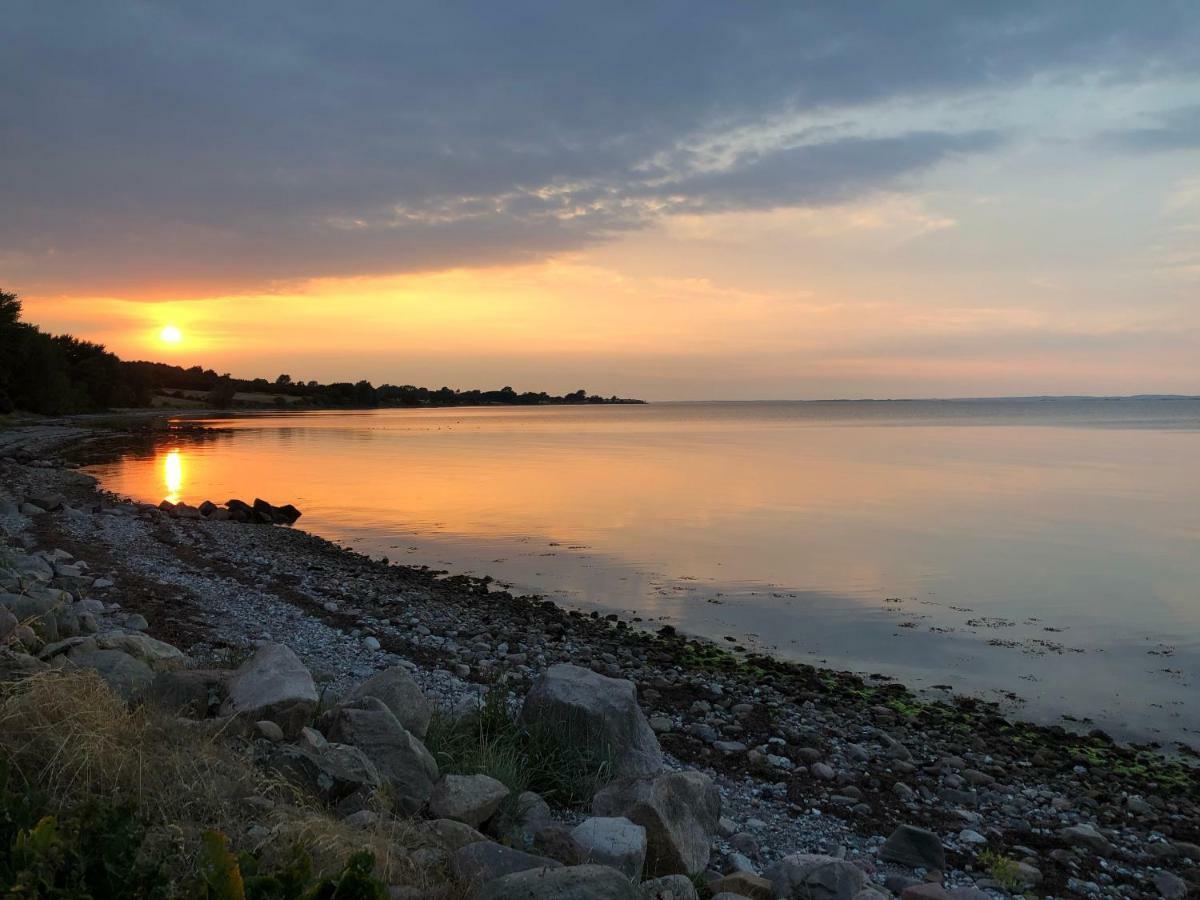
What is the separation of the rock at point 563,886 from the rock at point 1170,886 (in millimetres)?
5226

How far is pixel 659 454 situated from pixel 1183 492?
1261 inches

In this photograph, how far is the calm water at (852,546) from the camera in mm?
14562

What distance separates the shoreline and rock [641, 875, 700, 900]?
2.03m

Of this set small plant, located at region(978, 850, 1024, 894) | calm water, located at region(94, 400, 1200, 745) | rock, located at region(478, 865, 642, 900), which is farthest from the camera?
calm water, located at region(94, 400, 1200, 745)

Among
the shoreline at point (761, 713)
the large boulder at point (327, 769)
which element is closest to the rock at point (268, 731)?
the large boulder at point (327, 769)

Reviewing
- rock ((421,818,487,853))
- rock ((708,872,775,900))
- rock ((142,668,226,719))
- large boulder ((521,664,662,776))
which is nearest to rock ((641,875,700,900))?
rock ((708,872,775,900))

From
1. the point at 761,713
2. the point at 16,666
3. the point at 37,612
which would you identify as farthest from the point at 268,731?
the point at 761,713

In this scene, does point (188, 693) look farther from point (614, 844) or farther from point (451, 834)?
point (614, 844)

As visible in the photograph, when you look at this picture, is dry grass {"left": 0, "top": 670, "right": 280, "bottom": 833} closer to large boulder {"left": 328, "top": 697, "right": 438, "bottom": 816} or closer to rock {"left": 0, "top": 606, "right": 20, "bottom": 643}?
large boulder {"left": 328, "top": 697, "right": 438, "bottom": 816}

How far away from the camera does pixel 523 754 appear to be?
720cm

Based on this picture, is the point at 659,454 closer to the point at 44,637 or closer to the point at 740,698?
the point at 740,698

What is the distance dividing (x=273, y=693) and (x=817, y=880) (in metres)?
3.98

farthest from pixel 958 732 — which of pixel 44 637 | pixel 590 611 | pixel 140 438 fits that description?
pixel 140 438

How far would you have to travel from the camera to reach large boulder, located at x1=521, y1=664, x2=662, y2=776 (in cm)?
746
